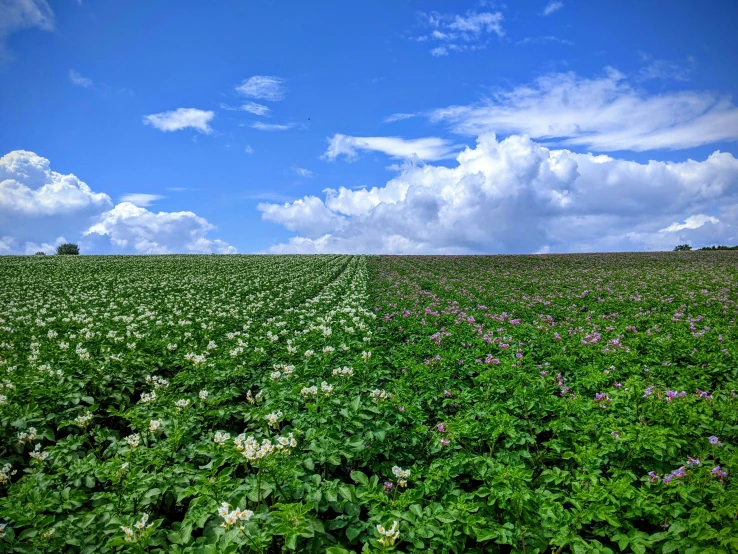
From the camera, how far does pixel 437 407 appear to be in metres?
5.98

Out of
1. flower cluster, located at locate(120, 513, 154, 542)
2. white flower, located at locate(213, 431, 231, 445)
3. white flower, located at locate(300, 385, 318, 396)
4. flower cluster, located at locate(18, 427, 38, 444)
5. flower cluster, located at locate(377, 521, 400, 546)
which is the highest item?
white flower, located at locate(300, 385, 318, 396)

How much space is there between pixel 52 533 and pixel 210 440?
5.19ft

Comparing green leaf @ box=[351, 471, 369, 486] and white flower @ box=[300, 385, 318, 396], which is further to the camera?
white flower @ box=[300, 385, 318, 396]

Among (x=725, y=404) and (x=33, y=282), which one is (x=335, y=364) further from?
(x=33, y=282)

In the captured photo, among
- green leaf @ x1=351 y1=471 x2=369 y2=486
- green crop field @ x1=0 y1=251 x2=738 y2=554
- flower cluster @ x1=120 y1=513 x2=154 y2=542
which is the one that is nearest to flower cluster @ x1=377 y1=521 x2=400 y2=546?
green crop field @ x1=0 y1=251 x2=738 y2=554

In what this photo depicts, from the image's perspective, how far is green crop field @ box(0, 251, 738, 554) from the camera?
3055 millimetres

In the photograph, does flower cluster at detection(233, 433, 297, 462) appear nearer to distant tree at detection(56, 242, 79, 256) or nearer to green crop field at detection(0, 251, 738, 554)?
green crop field at detection(0, 251, 738, 554)

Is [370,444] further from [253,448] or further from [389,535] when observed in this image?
[389,535]

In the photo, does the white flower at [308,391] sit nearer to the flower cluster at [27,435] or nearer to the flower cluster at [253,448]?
the flower cluster at [253,448]

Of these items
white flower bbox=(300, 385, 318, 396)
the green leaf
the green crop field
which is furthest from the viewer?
white flower bbox=(300, 385, 318, 396)

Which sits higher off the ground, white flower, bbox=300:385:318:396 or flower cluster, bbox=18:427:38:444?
white flower, bbox=300:385:318:396

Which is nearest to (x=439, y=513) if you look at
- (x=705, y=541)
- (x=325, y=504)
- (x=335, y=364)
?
(x=325, y=504)

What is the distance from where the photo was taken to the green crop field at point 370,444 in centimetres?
305

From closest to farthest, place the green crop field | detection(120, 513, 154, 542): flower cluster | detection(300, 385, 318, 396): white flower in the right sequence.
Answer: detection(120, 513, 154, 542): flower cluster
the green crop field
detection(300, 385, 318, 396): white flower
